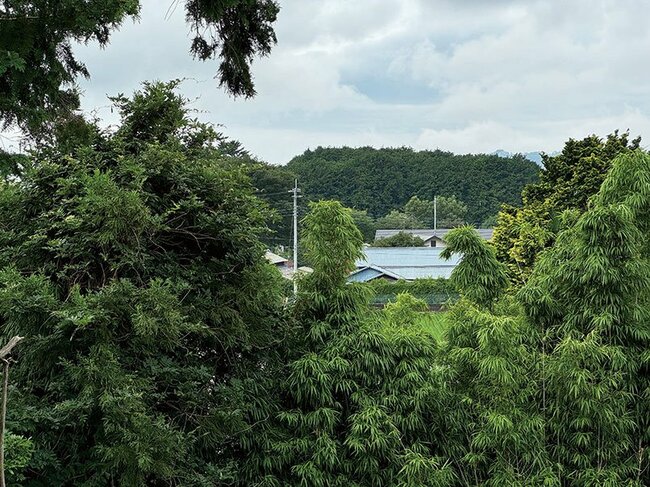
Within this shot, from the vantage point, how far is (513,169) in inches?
1460

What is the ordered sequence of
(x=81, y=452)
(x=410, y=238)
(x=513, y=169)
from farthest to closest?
(x=513, y=169) < (x=410, y=238) < (x=81, y=452)

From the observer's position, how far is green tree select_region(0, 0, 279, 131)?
2152mm

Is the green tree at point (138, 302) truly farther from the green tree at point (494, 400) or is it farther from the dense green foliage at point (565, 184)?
the dense green foliage at point (565, 184)

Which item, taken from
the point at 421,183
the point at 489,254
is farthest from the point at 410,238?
the point at 489,254

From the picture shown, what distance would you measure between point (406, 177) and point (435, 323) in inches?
1418

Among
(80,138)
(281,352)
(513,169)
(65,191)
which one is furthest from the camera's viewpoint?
(513,169)

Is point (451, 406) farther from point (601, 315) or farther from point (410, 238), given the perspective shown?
point (410, 238)

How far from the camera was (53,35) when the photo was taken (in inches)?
92.6

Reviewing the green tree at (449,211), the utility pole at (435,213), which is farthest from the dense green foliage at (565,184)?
the green tree at (449,211)

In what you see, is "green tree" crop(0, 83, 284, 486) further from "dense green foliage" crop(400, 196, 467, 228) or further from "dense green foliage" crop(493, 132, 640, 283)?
"dense green foliage" crop(400, 196, 467, 228)

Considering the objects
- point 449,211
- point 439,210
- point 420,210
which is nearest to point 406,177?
point 420,210

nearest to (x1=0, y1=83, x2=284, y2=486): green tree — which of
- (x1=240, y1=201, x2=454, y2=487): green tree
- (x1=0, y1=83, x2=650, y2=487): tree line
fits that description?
(x1=0, y1=83, x2=650, y2=487): tree line

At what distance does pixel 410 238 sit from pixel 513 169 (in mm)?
11962

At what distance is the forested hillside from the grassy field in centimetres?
3054
